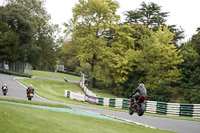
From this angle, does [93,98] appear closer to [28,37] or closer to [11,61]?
[11,61]

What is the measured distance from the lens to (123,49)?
A: 58781 mm

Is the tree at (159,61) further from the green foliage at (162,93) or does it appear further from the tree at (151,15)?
the tree at (151,15)

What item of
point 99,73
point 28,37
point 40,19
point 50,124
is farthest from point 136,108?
point 40,19

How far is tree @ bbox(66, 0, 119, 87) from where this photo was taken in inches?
2217

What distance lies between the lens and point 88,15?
5744 centimetres

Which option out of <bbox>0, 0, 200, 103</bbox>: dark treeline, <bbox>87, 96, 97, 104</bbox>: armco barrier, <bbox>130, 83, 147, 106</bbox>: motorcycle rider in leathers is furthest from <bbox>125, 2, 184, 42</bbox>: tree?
<bbox>130, 83, 147, 106</bbox>: motorcycle rider in leathers

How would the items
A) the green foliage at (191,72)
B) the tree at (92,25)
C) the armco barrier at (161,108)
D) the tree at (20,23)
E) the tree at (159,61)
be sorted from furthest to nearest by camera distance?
the tree at (20,23) → the tree at (92,25) → the tree at (159,61) → the green foliage at (191,72) → the armco barrier at (161,108)

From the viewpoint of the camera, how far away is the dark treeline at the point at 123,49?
161 feet

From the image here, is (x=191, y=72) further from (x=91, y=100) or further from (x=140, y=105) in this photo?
(x=140, y=105)

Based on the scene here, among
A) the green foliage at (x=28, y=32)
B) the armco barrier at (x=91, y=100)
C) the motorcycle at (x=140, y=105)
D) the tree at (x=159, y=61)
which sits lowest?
the armco barrier at (x=91, y=100)

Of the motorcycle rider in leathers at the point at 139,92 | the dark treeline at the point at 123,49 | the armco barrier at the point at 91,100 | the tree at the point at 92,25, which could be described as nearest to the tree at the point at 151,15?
the dark treeline at the point at 123,49

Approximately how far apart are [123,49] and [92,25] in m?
6.76

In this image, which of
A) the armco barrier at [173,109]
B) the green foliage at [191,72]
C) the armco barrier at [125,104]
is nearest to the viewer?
the armco barrier at [173,109]

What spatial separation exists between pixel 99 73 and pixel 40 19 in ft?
103
